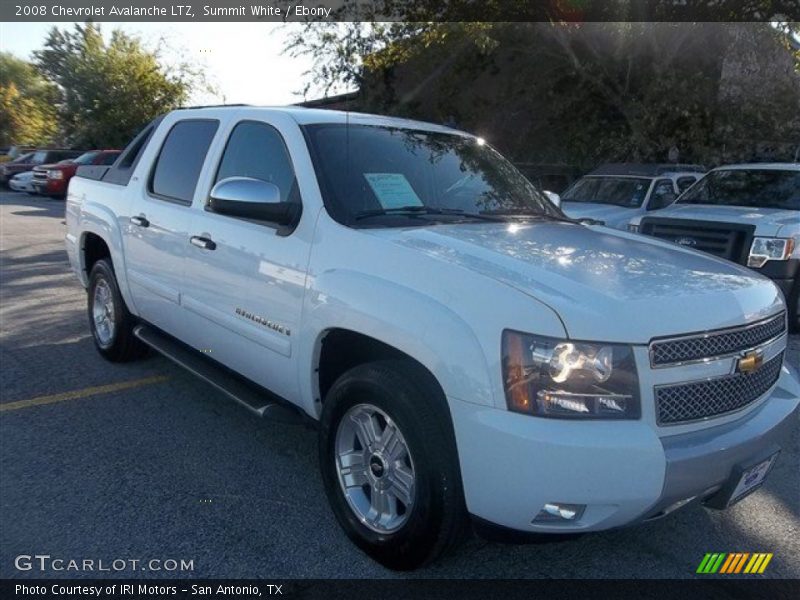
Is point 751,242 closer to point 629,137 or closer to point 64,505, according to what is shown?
point 64,505

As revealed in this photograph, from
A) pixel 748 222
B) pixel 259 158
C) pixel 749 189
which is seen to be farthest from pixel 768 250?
pixel 259 158

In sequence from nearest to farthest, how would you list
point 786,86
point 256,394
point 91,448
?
point 256,394 → point 91,448 → point 786,86

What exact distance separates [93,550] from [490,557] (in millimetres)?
1753

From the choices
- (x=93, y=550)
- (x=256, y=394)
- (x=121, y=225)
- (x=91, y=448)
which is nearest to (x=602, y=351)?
(x=256, y=394)

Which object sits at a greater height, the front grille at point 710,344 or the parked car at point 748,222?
the front grille at point 710,344

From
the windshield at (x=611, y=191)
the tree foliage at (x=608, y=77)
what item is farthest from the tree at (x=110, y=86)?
the windshield at (x=611, y=191)

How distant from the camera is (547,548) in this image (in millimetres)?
3373

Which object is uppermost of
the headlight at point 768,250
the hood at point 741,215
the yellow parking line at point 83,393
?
the hood at point 741,215

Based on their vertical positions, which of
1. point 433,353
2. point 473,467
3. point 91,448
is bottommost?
point 91,448

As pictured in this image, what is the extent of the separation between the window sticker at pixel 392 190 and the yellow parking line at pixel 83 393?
8.77ft

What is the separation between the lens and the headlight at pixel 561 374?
8.39ft

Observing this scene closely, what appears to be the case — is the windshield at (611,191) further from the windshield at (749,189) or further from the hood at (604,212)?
the windshield at (749,189)

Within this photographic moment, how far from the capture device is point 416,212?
146 inches

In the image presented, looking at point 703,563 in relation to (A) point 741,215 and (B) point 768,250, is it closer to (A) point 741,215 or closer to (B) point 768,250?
(B) point 768,250
